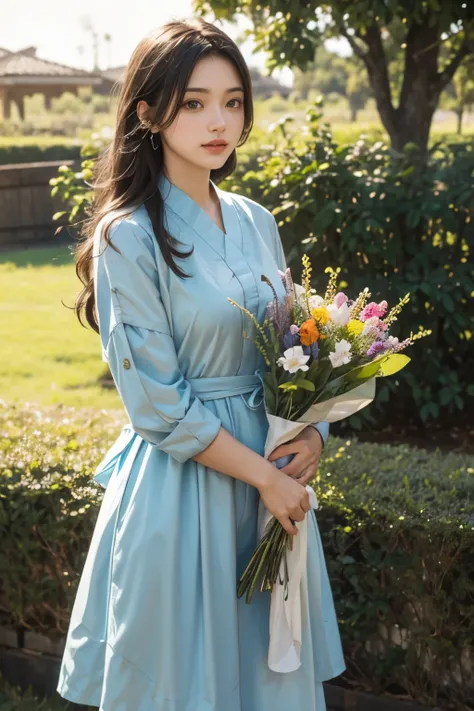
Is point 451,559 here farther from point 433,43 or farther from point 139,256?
point 433,43

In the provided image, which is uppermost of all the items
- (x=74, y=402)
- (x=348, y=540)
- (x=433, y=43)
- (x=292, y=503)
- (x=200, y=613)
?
(x=433, y=43)

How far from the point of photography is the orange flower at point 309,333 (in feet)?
7.01

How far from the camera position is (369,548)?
314cm

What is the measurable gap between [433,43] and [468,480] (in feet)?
13.5

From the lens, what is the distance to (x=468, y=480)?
3.34 meters

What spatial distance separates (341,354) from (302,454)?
1.01 ft

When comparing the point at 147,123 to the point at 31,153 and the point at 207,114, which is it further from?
the point at 31,153

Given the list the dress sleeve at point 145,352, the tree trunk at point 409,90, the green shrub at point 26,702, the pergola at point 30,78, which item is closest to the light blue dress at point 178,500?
the dress sleeve at point 145,352

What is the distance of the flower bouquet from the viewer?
7.11ft

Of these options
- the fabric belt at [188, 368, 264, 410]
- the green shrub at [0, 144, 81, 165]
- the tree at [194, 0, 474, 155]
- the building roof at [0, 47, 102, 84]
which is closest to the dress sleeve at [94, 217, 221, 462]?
the fabric belt at [188, 368, 264, 410]

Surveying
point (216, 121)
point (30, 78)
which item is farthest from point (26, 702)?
point (30, 78)

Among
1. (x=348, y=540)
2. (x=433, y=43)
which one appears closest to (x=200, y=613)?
(x=348, y=540)

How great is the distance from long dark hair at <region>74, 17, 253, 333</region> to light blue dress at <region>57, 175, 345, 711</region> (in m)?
0.04

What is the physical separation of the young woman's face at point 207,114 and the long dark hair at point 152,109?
2cm
